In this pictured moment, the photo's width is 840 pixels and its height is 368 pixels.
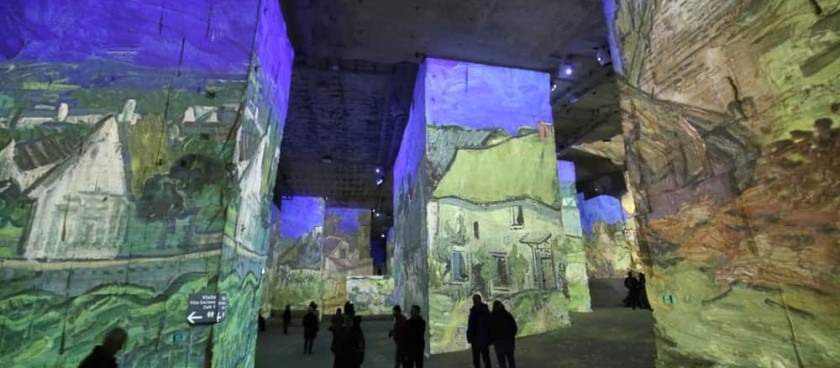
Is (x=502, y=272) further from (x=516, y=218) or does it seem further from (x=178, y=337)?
(x=178, y=337)

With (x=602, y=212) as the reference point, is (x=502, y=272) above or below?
below

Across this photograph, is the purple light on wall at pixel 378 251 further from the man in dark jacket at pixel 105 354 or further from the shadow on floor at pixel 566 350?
the man in dark jacket at pixel 105 354

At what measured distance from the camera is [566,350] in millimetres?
6898

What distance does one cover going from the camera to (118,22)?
539cm

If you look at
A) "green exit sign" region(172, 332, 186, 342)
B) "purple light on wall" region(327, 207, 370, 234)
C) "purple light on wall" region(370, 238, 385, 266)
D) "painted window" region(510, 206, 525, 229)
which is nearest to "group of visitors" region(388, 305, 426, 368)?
"green exit sign" region(172, 332, 186, 342)

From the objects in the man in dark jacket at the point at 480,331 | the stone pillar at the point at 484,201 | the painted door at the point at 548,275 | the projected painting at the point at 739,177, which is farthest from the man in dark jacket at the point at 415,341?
the painted door at the point at 548,275

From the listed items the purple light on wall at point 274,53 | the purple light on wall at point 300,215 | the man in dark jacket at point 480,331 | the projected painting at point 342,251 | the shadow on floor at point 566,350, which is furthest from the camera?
the projected painting at point 342,251

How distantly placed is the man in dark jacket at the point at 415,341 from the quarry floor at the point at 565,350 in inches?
52.5

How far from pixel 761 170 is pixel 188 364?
6.11 m

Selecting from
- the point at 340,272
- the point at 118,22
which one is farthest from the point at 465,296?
the point at 340,272

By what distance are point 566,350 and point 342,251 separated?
56.7ft

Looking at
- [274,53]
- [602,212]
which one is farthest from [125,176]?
[602,212]

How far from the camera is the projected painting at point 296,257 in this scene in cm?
1880

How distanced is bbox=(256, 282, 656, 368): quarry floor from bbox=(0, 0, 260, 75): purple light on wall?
6.28 m
